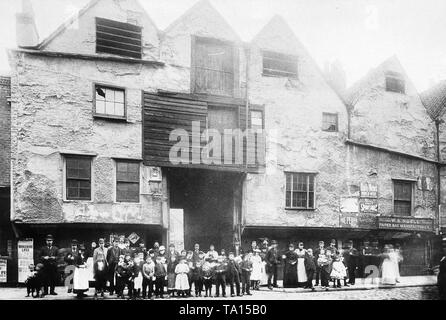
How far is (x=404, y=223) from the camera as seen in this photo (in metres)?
16.1

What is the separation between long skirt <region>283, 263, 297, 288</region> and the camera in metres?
12.9

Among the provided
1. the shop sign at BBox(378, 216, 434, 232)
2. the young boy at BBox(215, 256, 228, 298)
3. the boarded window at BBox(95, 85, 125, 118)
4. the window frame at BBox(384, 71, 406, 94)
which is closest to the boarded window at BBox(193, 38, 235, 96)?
the boarded window at BBox(95, 85, 125, 118)

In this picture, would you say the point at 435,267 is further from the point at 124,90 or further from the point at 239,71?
the point at 124,90

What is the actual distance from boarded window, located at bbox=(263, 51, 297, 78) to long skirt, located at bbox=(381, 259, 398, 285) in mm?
7235

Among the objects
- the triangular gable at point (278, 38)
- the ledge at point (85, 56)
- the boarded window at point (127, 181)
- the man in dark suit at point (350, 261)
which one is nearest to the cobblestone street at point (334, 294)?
the man in dark suit at point (350, 261)

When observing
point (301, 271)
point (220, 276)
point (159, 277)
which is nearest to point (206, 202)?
point (301, 271)

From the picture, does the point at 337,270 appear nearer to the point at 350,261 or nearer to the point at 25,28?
the point at 350,261

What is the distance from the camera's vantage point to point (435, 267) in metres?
16.0

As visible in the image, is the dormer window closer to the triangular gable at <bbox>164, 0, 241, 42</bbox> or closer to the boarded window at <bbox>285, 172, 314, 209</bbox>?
the boarded window at <bbox>285, 172, 314, 209</bbox>

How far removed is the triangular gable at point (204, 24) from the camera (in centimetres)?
1481

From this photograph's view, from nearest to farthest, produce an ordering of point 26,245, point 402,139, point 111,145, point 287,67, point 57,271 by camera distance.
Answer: point 57,271 < point 26,245 < point 111,145 < point 287,67 < point 402,139

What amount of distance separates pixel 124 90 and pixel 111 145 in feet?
6.09

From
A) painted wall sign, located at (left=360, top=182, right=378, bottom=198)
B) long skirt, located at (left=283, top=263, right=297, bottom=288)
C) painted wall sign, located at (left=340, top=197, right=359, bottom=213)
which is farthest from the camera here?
painted wall sign, located at (left=360, top=182, right=378, bottom=198)

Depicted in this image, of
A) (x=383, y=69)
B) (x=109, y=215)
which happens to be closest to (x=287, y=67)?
(x=383, y=69)
